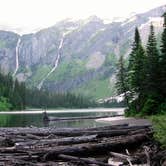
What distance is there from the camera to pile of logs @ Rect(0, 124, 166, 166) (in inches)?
866

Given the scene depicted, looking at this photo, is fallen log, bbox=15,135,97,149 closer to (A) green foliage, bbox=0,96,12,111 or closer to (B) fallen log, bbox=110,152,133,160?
(B) fallen log, bbox=110,152,133,160

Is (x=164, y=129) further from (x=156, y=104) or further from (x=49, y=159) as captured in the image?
(x=156, y=104)

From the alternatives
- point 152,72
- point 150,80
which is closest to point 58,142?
point 152,72

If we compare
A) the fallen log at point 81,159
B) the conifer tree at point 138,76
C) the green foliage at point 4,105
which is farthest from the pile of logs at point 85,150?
the green foliage at point 4,105

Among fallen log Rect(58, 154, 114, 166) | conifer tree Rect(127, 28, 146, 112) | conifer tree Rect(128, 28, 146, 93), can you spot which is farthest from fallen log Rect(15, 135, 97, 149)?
conifer tree Rect(128, 28, 146, 93)

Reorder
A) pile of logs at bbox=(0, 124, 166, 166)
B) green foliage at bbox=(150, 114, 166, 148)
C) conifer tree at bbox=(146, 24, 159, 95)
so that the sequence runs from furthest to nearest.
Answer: conifer tree at bbox=(146, 24, 159, 95) → pile of logs at bbox=(0, 124, 166, 166) → green foliage at bbox=(150, 114, 166, 148)

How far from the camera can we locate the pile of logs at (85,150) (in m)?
22.0

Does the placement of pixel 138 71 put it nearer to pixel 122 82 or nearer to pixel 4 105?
pixel 122 82

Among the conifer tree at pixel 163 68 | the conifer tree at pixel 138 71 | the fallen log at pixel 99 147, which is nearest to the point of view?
the fallen log at pixel 99 147

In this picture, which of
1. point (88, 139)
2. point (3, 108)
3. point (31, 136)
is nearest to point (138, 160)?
point (88, 139)

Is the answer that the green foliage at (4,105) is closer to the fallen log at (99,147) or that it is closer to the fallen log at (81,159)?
the fallen log at (99,147)

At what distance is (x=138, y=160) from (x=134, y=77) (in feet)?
213

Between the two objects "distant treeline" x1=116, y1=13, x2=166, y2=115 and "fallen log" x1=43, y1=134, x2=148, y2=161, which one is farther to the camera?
"distant treeline" x1=116, y1=13, x2=166, y2=115

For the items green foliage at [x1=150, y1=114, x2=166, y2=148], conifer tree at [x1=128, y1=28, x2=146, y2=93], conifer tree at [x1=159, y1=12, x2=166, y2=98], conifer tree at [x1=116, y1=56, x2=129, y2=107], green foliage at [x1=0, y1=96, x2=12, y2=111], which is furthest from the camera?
green foliage at [x1=0, y1=96, x2=12, y2=111]
